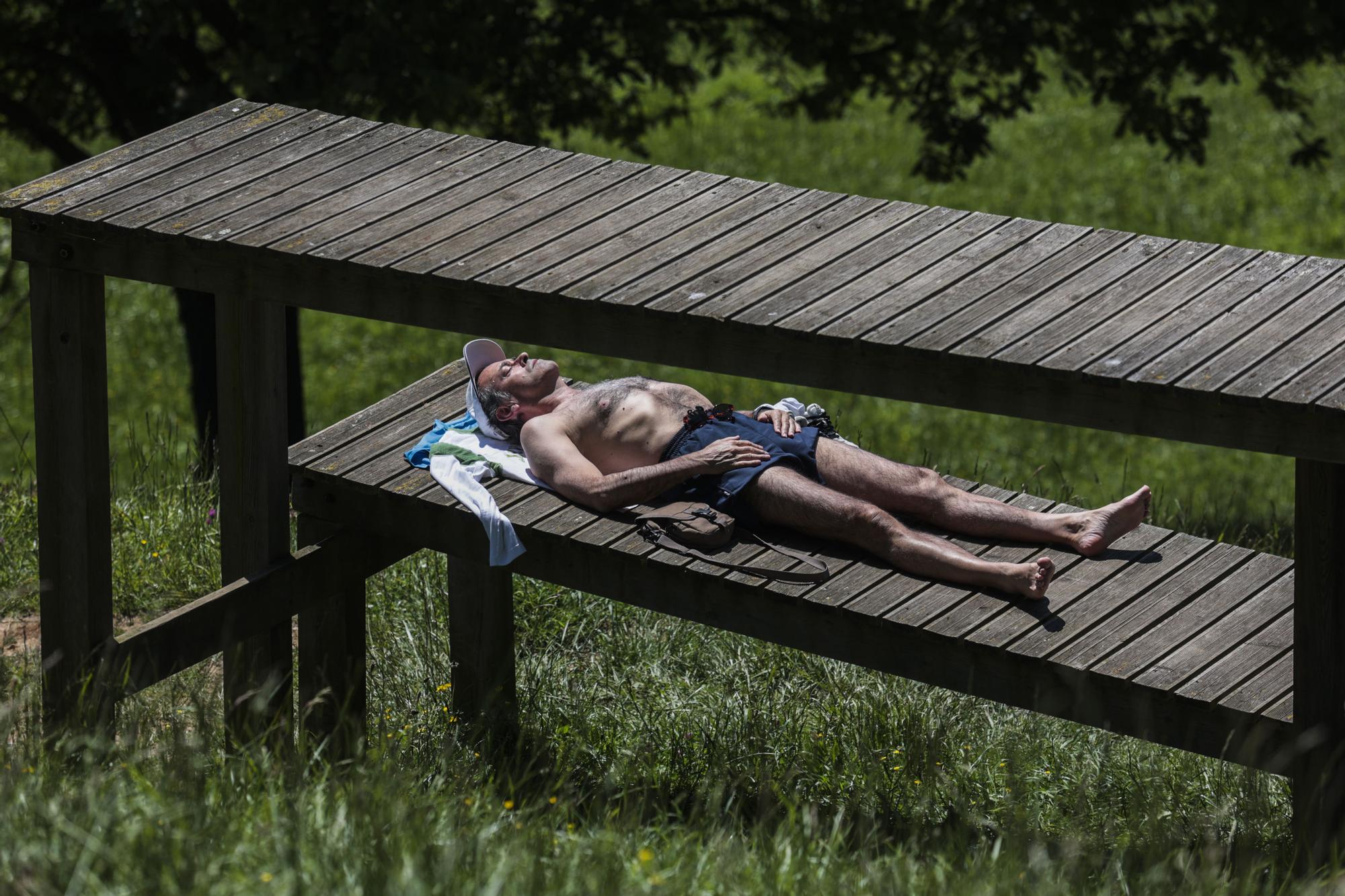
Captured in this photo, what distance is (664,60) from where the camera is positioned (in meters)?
7.66

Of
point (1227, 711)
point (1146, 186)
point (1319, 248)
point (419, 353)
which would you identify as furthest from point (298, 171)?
point (1146, 186)

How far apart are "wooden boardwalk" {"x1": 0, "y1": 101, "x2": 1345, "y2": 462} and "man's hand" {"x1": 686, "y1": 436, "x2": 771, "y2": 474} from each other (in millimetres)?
774

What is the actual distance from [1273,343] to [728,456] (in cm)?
167

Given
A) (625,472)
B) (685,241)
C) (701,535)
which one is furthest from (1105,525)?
(685,241)

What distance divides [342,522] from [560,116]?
3.76 meters

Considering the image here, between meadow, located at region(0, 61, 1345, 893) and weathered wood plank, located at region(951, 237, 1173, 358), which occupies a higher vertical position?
weathered wood plank, located at region(951, 237, 1173, 358)

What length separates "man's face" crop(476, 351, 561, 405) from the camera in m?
4.77

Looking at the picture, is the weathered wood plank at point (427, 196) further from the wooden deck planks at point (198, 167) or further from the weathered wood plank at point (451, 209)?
the wooden deck planks at point (198, 167)

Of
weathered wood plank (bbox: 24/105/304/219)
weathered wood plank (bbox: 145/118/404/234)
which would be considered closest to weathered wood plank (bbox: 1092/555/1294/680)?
weathered wood plank (bbox: 145/118/404/234)

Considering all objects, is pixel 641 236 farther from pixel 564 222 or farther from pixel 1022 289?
pixel 1022 289

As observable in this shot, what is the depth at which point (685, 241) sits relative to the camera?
3582 mm

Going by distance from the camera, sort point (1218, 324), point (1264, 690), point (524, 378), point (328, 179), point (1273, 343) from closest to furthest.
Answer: point (1273, 343)
point (1218, 324)
point (1264, 690)
point (328, 179)
point (524, 378)

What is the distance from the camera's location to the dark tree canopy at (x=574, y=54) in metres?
6.84

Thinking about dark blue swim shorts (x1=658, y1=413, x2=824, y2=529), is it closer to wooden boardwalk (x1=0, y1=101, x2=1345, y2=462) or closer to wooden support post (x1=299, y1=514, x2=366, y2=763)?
wooden boardwalk (x1=0, y1=101, x2=1345, y2=462)
